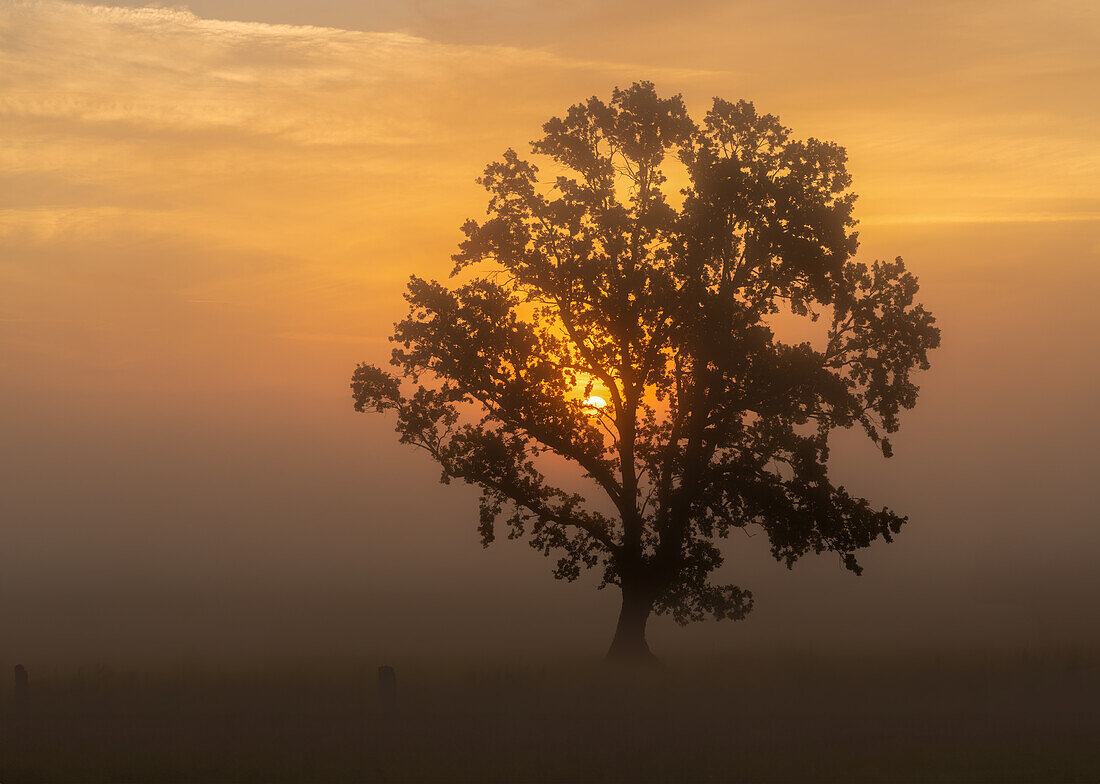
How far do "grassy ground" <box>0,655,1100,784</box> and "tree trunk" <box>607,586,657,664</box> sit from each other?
51.7 inches

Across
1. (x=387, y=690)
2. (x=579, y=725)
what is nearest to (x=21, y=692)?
(x=387, y=690)

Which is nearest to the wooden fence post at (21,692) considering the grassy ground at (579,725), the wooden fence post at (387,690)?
the grassy ground at (579,725)

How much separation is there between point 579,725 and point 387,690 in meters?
4.75

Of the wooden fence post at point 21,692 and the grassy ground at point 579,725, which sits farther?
the wooden fence post at point 21,692

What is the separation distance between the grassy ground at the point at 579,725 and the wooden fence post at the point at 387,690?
17.1 inches

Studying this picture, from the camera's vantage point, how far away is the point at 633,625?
38469 millimetres

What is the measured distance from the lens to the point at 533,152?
39.6m

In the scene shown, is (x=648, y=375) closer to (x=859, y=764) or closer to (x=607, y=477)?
(x=607, y=477)

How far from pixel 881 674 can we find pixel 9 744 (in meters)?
21.7

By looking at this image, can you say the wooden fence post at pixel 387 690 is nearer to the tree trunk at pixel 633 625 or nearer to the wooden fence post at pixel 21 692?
the wooden fence post at pixel 21 692

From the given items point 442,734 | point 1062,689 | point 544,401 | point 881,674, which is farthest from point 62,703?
point 1062,689

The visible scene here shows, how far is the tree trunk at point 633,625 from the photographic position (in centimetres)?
3822

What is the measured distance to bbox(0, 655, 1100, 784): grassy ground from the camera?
77.6ft

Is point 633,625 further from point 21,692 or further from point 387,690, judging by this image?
point 21,692
